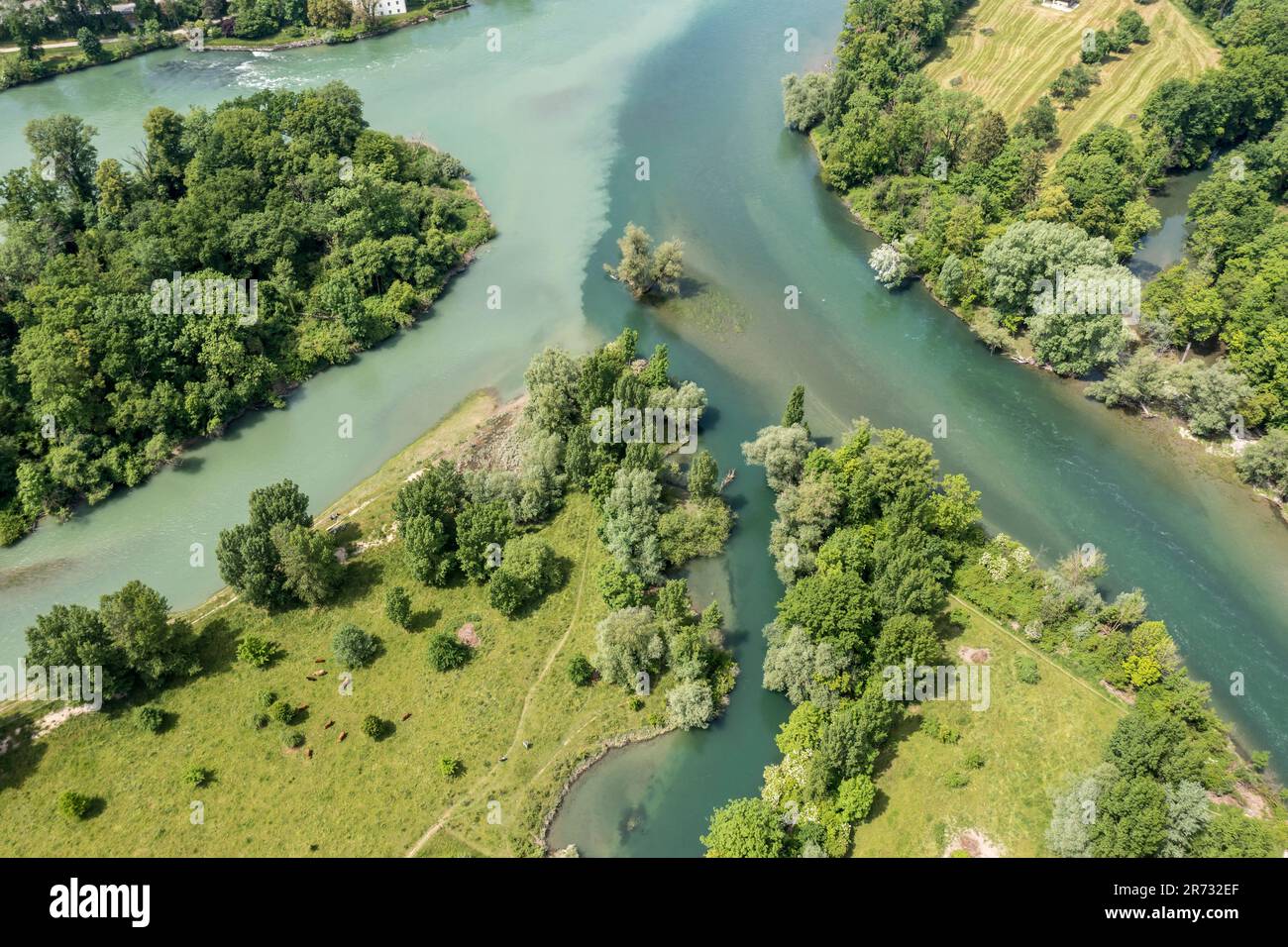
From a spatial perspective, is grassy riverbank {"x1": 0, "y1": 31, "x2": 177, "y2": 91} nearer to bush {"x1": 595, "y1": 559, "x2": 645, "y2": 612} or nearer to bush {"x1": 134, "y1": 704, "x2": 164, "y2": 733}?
bush {"x1": 134, "y1": 704, "x2": 164, "y2": 733}

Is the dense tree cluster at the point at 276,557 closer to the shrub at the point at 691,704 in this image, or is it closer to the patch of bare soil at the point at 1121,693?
the shrub at the point at 691,704

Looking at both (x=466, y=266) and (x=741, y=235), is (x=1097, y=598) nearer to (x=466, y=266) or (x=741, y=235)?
(x=741, y=235)

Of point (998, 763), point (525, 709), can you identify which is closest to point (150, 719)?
point (525, 709)

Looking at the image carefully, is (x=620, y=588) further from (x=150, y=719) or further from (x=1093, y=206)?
(x=1093, y=206)

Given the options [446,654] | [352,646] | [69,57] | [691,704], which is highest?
[69,57]

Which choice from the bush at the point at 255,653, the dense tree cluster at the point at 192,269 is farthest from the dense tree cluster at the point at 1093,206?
the bush at the point at 255,653

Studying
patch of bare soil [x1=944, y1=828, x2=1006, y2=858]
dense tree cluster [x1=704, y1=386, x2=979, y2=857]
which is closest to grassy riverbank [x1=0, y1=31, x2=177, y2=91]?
dense tree cluster [x1=704, y1=386, x2=979, y2=857]
